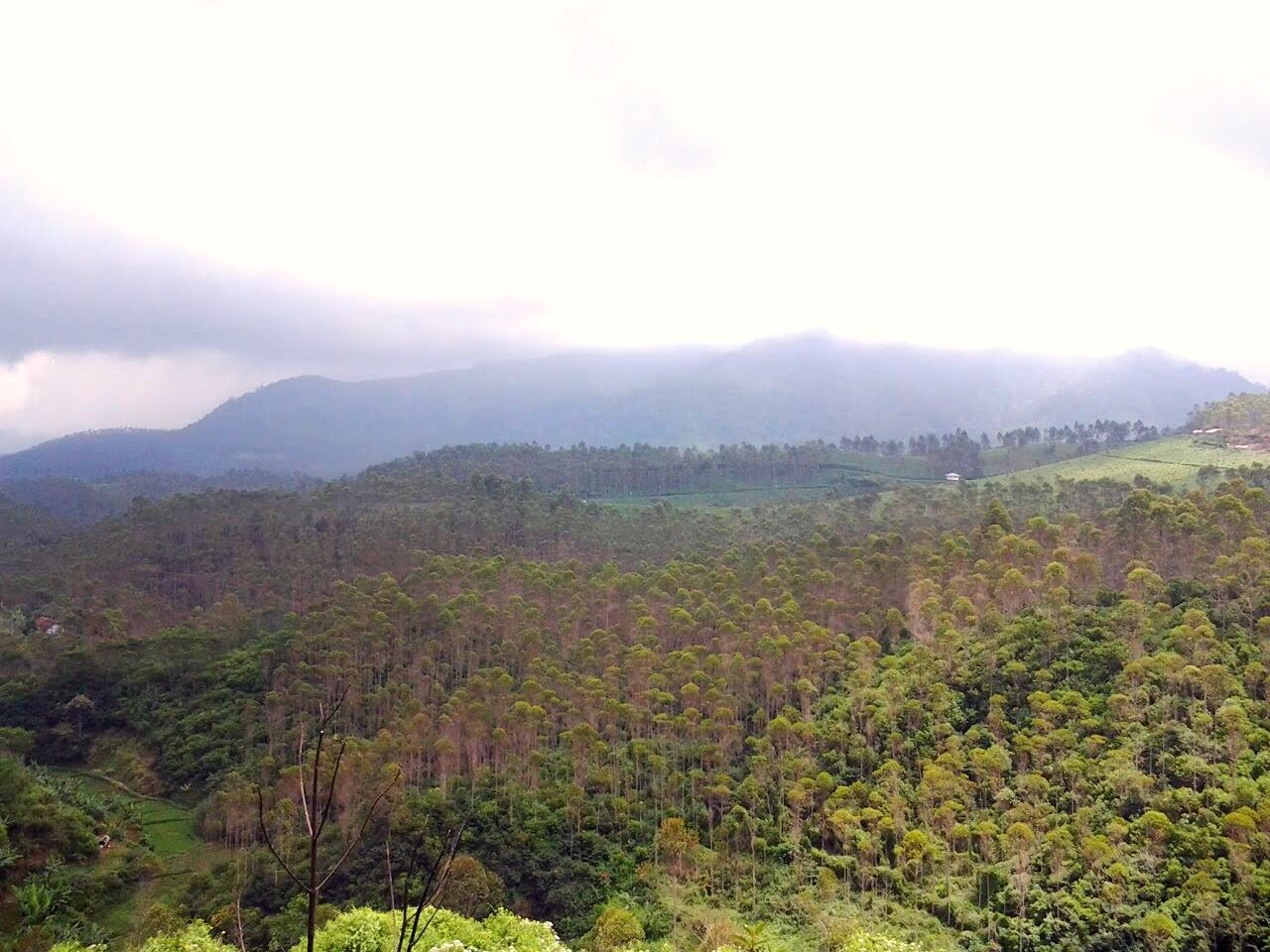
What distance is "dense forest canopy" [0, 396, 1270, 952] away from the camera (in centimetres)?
2150

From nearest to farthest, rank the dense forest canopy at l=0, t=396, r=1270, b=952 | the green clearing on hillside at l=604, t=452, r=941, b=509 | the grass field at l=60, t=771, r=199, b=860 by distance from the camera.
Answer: the dense forest canopy at l=0, t=396, r=1270, b=952 → the grass field at l=60, t=771, r=199, b=860 → the green clearing on hillside at l=604, t=452, r=941, b=509

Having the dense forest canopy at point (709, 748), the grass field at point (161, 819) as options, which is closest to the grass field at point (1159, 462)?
the dense forest canopy at point (709, 748)

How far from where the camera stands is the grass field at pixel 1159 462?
2721 inches

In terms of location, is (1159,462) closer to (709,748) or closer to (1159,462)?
(1159,462)

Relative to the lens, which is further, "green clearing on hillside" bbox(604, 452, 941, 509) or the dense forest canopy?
"green clearing on hillside" bbox(604, 452, 941, 509)

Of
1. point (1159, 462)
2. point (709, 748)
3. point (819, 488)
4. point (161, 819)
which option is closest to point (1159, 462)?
point (1159, 462)

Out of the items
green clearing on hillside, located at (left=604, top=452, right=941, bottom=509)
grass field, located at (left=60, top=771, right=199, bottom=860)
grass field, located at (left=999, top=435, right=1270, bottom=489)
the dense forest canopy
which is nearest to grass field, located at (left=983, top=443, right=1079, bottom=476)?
green clearing on hillside, located at (left=604, top=452, right=941, bottom=509)

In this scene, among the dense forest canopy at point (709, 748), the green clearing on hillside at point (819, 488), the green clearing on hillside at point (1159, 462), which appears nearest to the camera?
the dense forest canopy at point (709, 748)

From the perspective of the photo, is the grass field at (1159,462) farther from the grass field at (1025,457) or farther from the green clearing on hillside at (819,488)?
the green clearing on hillside at (819,488)

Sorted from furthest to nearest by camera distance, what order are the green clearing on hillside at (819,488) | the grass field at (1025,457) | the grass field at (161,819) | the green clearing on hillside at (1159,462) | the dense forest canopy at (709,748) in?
the grass field at (1025,457) → the green clearing on hillside at (819,488) → the green clearing on hillside at (1159,462) → the grass field at (161,819) → the dense forest canopy at (709,748)

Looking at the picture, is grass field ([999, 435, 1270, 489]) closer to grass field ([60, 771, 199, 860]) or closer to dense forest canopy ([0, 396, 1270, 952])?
dense forest canopy ([0, 396, 1270, 952])

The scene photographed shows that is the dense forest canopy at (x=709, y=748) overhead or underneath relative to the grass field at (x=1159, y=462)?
underneath

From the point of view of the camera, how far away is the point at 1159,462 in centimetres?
7625

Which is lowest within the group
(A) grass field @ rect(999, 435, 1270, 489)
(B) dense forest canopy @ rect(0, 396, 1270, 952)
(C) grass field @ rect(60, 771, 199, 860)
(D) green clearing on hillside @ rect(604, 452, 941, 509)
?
(C) grass field @ rect(60, 771, 199, 860)
